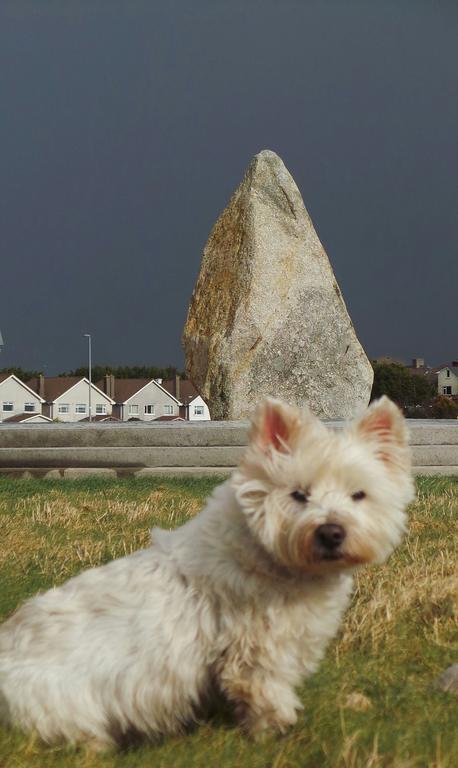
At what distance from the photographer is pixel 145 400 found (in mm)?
89812

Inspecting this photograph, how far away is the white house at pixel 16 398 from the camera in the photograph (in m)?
87.2

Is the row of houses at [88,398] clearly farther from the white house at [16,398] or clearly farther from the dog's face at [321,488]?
the dog's face at [321,488]

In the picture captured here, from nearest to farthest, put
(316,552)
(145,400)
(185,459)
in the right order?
1. (316,552)
2. (185,459)
3. (145,400)

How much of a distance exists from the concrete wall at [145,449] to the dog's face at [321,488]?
30.6 feet

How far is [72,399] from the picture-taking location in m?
87.6

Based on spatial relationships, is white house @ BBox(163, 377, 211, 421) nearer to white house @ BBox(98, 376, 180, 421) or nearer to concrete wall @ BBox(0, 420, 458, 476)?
white house @ BBox(98, 376, 180, 421)

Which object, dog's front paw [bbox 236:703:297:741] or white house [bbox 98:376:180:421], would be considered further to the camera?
white house [bbox 98:376:180:421]

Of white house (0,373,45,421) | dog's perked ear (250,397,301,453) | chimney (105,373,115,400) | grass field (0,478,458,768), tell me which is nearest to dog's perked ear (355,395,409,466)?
dog's perked ear (250,397,301,453)

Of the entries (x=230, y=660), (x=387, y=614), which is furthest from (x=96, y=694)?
(x=387, y=614)

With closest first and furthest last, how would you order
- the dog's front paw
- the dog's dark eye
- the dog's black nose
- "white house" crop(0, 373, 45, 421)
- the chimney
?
the dog's black nose
the dog's dark eye
the dog's front paw
"white house" crop(0, 373, 45, 421)
the chimney

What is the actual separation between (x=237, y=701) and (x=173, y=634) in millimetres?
364

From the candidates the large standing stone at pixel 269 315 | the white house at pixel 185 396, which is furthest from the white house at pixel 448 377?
the large standing stone at pixel 269 315

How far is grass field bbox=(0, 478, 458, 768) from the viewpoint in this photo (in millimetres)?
3377

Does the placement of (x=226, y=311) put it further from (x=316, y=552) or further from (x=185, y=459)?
(x=316, y=552)
